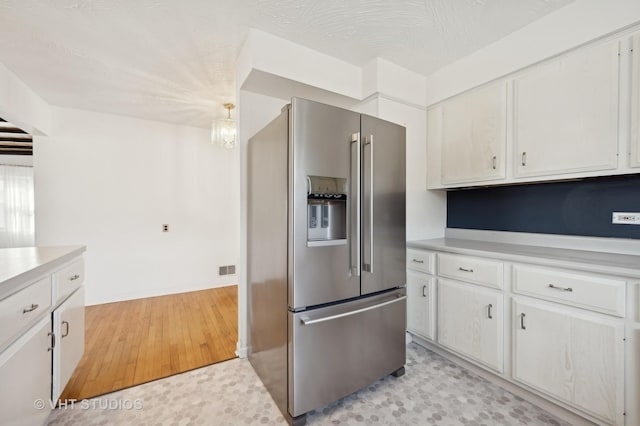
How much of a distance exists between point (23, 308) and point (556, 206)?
320 cm

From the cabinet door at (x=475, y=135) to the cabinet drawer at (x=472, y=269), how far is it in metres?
0.71

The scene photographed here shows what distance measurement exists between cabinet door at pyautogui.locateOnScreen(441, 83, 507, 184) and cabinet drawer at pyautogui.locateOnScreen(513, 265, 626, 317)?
0.81 metres

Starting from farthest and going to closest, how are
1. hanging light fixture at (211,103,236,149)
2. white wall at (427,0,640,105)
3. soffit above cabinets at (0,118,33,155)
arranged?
1. soffit above cabinets at (0,118,33,155)
2. hanging light fixture at (211,103,236,149)
3. white wall at (427,0,640,105)

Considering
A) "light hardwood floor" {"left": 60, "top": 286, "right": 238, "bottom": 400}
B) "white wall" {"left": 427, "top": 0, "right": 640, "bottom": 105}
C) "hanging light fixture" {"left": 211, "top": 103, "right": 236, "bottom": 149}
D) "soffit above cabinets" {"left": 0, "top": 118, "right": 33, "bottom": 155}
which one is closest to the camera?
"white wall" {"left": 427, "top": 0, "right": 640, "bottom": 105}

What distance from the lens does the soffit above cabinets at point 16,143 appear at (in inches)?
120

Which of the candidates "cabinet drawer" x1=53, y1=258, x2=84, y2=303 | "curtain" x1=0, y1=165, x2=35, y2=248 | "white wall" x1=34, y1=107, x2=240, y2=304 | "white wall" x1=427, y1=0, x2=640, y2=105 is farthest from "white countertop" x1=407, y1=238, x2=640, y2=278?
"curtain" x1=0, y1=165, x2=35, y2=248

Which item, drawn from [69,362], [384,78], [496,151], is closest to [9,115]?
[69,362]

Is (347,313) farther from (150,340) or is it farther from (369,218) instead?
(150,340)

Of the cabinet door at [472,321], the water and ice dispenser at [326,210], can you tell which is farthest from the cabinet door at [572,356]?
the water and ice dispenser at [326,210]

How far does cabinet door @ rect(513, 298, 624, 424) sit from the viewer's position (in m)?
1.28

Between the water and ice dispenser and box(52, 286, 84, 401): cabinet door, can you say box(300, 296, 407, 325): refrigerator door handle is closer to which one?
the water and ice dispenser

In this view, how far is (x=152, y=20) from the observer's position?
5.71 ft

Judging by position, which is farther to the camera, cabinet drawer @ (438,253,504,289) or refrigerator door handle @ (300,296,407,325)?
cabinet drawer @ (438,253,504,289)

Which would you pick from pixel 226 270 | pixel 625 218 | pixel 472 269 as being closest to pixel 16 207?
pixel 226 270
